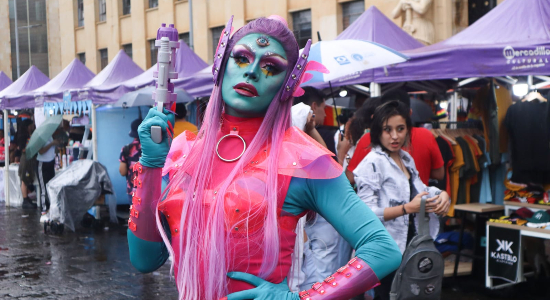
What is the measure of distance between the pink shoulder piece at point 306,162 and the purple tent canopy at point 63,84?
37.8ft

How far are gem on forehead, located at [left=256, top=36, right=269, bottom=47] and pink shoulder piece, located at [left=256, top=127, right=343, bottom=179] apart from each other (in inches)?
11.6

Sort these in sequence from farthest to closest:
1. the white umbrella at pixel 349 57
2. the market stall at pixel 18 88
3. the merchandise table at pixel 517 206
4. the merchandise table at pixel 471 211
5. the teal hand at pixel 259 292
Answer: the market stall at pixel 18 88 → the merchandise table at pixel 471 211 → the merchandise table at pixel 517 206 → the white umbrella at pixel 349 57 → the teal hand at pixel 259 292

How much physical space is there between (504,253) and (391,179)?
2.47 metres

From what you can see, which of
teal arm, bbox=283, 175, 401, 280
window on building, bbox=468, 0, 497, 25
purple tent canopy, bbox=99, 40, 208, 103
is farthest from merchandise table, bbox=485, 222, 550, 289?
window on building, bbox=468, 0, 497, 25

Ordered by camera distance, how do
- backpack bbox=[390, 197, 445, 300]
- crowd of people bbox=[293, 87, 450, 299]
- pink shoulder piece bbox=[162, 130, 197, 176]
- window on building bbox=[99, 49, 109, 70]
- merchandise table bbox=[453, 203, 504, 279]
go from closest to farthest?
pink shoulder piece bbox=[162, 130, 197, 176] < backpack bbox=[390, 197, 445, 300] < crowd of people bbox=[293, 87, 450, 299] < merchandise table bbox=[453, 203, 504, 279] < window on building bbox=[99, 49, 109, 70]

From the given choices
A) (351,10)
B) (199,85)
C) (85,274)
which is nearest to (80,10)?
(351,10)

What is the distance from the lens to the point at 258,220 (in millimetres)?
1783

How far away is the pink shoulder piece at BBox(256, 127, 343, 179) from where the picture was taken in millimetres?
1781

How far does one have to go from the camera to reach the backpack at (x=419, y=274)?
3648mm

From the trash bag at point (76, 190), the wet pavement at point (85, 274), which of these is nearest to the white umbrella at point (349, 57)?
the wet pavement at point (85, 274)

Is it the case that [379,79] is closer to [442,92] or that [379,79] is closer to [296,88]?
[442,92]

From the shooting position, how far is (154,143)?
6.08 ft

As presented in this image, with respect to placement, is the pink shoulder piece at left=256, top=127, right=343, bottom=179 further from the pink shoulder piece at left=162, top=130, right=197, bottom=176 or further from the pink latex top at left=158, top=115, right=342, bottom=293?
the pink shoulder piece at left=162, top=130, right=197, bottom=176

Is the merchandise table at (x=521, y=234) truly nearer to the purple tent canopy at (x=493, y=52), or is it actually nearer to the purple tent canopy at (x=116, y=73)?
the purple tent canopy at (x=493, y=52)
